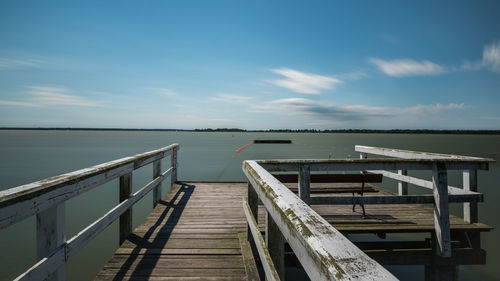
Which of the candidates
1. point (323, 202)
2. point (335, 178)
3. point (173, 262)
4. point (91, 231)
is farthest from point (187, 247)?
point (335, 178)

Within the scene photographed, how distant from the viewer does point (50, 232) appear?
75.9 inches

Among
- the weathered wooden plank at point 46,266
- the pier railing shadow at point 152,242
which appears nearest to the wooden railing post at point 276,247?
the weathered wooden plank at point 46,266

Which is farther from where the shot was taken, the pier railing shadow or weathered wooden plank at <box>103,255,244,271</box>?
weathered wooden plank at <box>103,255,244,271</box>

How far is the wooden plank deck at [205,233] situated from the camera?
9.80ft

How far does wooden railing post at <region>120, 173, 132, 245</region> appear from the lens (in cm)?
373

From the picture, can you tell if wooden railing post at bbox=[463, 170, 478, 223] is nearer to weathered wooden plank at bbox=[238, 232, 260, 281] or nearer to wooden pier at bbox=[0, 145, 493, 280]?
wooden pier at bbox=[0, 145, 493, 280]

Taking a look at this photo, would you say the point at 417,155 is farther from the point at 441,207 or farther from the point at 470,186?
the point at 441,207

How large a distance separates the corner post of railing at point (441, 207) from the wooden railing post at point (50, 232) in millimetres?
3953

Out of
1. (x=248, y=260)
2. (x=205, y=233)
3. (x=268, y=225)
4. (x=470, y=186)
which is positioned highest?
(x=268, y=225)

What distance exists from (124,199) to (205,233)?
126cm

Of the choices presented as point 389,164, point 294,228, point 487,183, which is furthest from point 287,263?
point 487,183

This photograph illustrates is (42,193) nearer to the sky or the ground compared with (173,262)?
nearer to the sky

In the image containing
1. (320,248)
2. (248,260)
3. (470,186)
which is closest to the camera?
(320,248)

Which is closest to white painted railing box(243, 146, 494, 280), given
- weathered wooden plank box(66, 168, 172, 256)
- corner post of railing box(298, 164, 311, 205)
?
corner post of railing box(298, 164, 311, 205)
